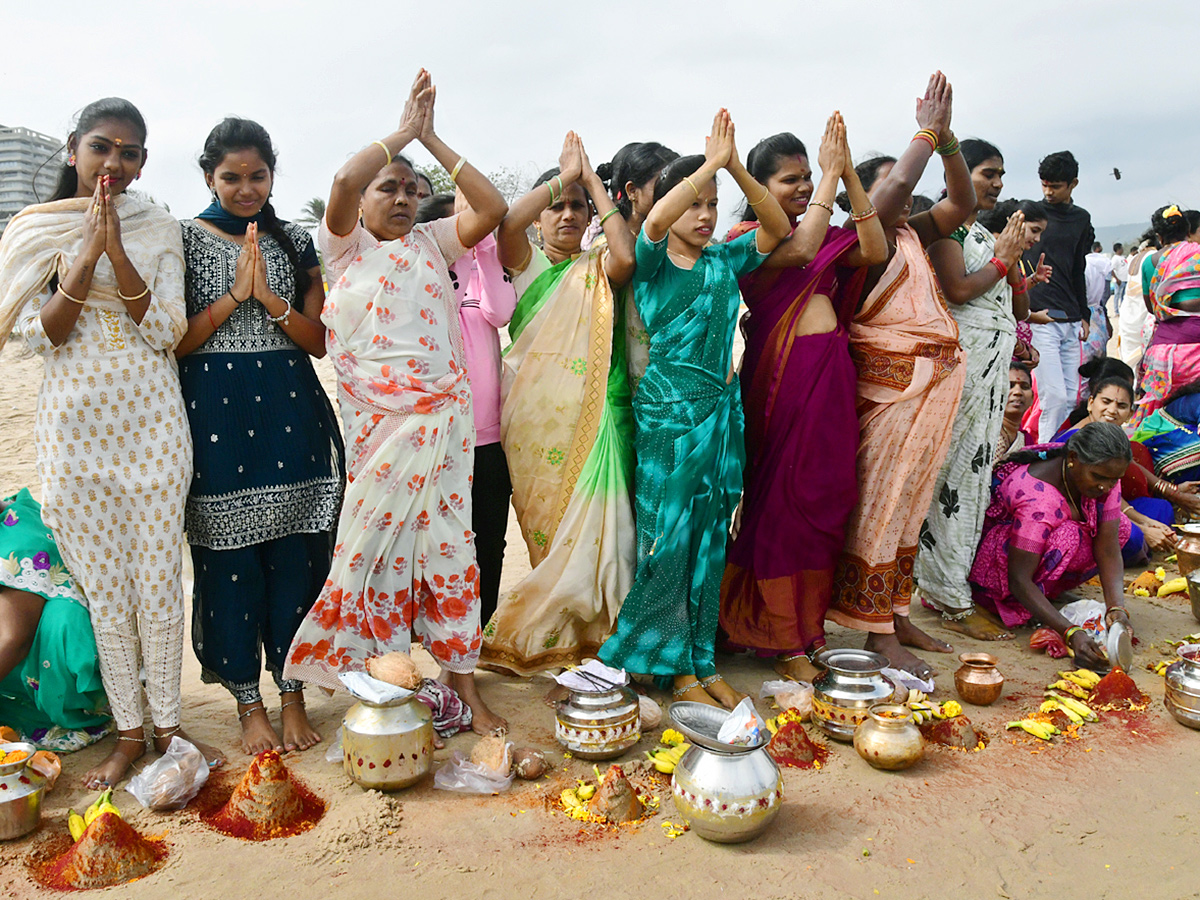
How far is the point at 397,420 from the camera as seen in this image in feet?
11.4

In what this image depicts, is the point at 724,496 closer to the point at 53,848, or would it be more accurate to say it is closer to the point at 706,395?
the point at 706,395

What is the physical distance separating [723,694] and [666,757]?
56 cm

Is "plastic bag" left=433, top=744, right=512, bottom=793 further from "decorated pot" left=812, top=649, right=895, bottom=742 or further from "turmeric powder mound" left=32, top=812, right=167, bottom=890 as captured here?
"decorated pot" left=812, top=649, right=895, bottom=742

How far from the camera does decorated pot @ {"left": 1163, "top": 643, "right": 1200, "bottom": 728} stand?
3.56 meters

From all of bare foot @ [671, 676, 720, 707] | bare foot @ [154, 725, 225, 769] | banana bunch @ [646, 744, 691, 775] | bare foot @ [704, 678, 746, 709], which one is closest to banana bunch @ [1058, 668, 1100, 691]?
bare foot @ [704, 678, 746, 709]

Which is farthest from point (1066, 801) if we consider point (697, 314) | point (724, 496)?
point (697, 314)

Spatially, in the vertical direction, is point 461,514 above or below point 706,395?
below

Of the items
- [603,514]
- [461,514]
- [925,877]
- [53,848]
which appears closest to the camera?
[925,877]

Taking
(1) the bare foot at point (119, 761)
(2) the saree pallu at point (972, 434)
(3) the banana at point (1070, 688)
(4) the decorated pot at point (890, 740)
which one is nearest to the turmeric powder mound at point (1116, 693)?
(3) the banana at point (1070, 688)

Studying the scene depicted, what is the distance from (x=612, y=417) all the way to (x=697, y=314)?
0.59 m

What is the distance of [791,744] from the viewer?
11.0ft

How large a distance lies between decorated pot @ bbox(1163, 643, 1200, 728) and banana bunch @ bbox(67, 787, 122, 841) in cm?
384

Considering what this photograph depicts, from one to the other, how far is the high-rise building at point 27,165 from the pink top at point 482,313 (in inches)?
60.0

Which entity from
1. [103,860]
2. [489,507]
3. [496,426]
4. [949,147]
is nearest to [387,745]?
[103,860]
